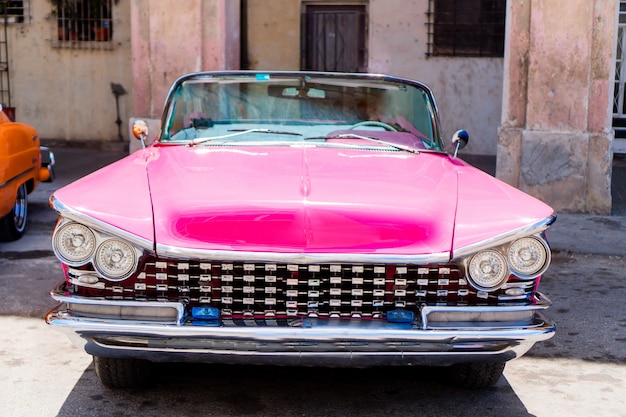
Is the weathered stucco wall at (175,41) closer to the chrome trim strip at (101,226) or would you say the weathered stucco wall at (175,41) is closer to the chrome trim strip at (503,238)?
the chrome trim strip at (101,226)

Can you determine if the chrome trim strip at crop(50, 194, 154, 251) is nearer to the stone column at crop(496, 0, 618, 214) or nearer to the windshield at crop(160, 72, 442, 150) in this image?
the windshield at crop(160, 72, 442, 150)

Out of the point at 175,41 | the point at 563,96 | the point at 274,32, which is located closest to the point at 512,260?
the point at 563,96

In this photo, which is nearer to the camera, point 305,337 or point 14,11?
point 305,337

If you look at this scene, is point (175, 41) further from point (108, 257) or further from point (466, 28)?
point (108, 257)

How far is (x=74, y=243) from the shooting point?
370 cm

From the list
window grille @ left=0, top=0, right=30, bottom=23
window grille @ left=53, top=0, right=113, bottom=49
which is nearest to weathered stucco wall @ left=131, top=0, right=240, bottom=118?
window grille @ left=53, top=0, right=113, bottom=49

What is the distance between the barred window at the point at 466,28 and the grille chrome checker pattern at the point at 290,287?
10244 millimetres

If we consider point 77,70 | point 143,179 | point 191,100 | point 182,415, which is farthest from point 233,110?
point 77,70

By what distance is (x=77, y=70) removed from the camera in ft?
48.7

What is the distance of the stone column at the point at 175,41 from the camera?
34.8 feet

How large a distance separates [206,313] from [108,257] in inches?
17.1

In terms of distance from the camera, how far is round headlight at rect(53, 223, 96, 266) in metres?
3.67

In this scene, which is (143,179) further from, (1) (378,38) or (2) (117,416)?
(1) (378,38)

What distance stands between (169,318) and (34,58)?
12.2 m
